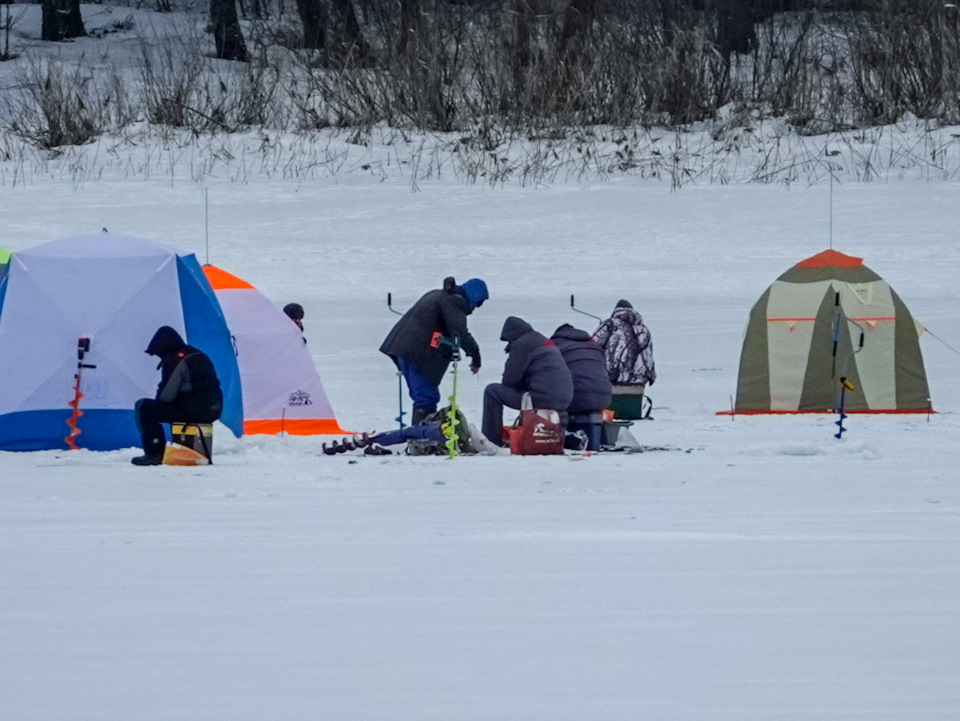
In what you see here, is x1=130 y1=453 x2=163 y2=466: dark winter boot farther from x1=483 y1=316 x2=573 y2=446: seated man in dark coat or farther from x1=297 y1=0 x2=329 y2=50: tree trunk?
x1=297 y1=0 x2=329 y2=50: tree trunk

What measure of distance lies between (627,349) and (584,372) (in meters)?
2.33

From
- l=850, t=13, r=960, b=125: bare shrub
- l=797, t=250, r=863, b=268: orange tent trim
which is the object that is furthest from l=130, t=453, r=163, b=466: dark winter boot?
l=850, t=13, r=960, b=125: bare shrub

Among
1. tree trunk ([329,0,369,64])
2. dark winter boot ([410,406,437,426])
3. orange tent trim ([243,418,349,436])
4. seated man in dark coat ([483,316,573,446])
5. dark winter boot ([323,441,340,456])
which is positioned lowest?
orange tent trim ([243,418,349,436])

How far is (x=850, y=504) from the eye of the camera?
8.73 m

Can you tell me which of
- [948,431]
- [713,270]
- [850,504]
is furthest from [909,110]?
[850,504]

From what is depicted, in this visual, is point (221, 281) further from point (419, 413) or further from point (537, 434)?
point (537, 434)

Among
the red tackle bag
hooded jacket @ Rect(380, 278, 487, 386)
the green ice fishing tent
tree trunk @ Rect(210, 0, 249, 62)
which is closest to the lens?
the red tackle bag

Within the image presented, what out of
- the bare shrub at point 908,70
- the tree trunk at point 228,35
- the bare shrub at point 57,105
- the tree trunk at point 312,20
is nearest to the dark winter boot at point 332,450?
the bare shrub at point 57,105

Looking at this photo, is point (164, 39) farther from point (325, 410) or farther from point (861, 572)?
point (861, 572)

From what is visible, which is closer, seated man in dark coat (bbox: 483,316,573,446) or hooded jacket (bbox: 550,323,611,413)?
seated man in dark coat (bbox: 483,316,573,446)

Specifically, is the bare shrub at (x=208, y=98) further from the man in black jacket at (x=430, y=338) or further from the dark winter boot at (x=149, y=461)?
the dark winter boot at (x=149, y=461)

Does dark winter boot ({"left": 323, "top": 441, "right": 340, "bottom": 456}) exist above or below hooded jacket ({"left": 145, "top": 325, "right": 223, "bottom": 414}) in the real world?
below

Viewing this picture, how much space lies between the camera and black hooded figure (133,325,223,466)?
10.2 meters

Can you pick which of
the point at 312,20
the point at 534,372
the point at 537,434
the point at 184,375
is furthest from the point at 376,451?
the point at 312,20
